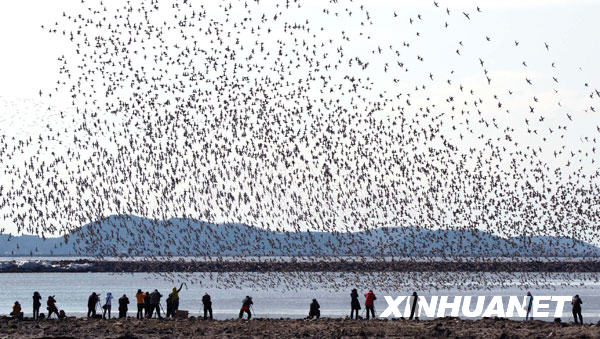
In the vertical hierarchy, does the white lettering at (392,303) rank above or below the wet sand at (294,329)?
above

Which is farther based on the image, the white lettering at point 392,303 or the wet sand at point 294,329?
the white lettering at point 392,303

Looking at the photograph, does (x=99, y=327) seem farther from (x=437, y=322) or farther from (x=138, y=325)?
(x=437, y=322)

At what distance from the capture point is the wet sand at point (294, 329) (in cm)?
4559

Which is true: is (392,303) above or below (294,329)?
above

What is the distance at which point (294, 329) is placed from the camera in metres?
48.0

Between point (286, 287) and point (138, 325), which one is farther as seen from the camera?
point (286, 287)

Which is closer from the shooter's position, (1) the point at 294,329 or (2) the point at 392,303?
(1) the point at 294,329

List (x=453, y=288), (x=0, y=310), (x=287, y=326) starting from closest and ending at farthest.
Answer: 1. (x=287, y=326)
2. (x=0, y=310)
3. (x=453, y=288)

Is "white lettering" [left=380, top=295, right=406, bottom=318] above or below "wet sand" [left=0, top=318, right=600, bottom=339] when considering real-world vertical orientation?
above

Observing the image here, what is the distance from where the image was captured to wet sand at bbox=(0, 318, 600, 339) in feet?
150

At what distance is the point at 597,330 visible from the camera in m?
45.3

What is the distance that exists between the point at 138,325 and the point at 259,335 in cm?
706

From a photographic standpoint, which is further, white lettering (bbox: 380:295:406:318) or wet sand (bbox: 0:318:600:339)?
white lettering (bbox: 380:295:406:318)

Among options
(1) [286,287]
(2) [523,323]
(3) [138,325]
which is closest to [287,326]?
(3) [138,325]
